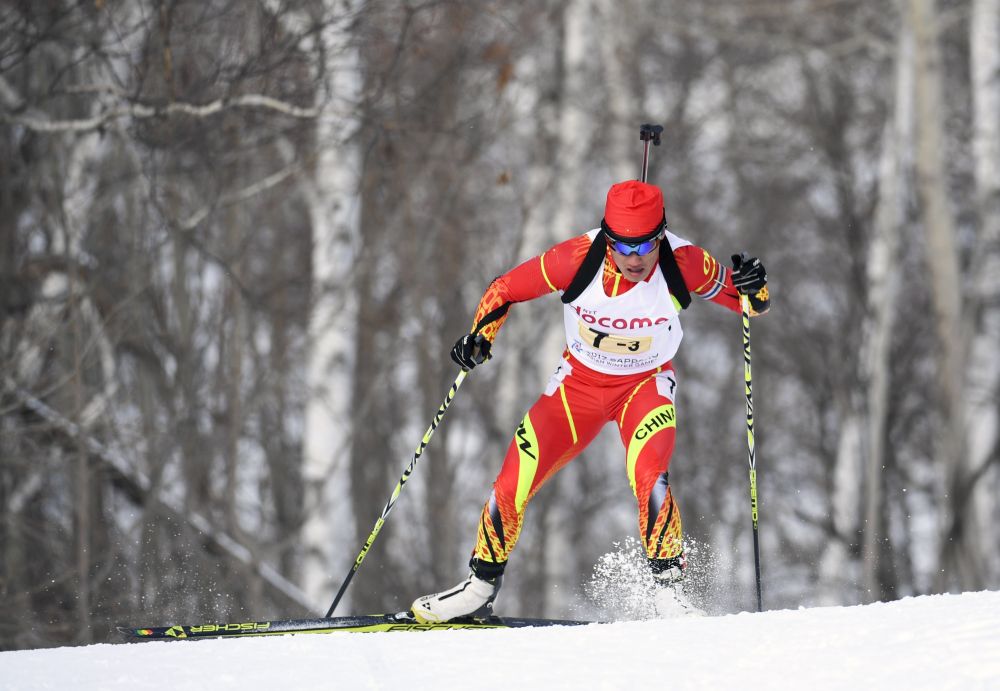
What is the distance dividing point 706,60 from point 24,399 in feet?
37.9

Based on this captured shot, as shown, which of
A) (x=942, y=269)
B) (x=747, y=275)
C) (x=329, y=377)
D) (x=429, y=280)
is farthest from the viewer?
(x=429, y=280)

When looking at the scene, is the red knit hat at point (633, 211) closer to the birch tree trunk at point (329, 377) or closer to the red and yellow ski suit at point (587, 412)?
the red and yellow ski suit at point (587, 412)

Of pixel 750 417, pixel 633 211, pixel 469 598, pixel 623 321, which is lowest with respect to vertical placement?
pixel 469 598

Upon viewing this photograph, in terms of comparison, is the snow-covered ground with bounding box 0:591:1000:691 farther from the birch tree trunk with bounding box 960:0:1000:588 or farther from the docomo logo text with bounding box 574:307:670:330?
the birch tree trunk with bounding box 960:0:1000:588

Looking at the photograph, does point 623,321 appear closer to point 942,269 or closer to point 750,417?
point 750,417

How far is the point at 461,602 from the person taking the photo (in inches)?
242

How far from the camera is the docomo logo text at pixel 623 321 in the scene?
569 cm

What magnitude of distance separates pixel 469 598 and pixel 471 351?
3.77 ft

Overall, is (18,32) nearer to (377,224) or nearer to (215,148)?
(215,148)

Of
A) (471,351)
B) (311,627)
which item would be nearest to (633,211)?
(471,351)

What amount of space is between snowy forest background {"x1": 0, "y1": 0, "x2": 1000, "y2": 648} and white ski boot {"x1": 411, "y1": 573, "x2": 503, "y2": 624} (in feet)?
4.33

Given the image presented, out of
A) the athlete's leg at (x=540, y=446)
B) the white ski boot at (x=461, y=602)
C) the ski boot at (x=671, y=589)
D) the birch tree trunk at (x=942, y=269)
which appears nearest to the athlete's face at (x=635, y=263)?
the athlete's leg at (x=540, y=446)

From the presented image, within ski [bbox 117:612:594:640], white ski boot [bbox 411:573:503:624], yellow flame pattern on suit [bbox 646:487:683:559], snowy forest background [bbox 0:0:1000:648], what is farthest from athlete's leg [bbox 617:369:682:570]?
snowy forest background [bbox 0:0:1000:648]

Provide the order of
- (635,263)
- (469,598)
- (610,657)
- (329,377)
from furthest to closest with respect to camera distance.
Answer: (329,377) < (469,598) < (635,263) < (610,657)
